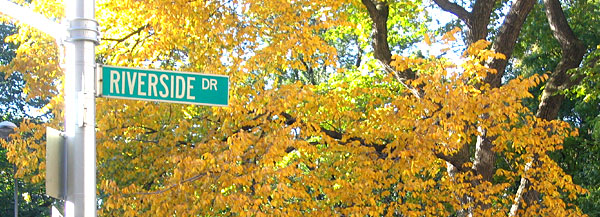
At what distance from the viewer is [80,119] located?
509 cm

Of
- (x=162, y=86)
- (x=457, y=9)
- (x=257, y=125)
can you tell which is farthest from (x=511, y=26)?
(x=162, y=86)

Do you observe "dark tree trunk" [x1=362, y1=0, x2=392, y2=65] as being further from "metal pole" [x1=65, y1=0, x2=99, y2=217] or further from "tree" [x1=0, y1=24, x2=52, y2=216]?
"tree" [x1=0, y1=24, x2=52, y2=216]

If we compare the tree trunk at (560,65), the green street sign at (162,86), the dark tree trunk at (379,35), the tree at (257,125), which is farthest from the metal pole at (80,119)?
the tree trunk at (560,65)

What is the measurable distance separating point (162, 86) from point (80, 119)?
0.68 m

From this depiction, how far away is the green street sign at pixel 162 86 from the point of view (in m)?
5.31

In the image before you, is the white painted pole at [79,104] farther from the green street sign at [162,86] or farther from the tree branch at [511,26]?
the tree branch at [511,26]

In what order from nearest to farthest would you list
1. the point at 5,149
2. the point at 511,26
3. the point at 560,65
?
the point at 511,26
the point at 560,65
the point at 5,149

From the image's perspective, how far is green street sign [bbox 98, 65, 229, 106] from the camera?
209 inches

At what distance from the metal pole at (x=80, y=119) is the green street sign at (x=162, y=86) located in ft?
0.45

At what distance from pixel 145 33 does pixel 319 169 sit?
166 inches

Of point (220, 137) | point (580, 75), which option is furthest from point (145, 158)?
point (580, 75)

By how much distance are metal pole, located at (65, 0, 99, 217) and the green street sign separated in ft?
0.45

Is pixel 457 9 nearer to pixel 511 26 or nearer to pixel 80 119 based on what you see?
pixel 511 26

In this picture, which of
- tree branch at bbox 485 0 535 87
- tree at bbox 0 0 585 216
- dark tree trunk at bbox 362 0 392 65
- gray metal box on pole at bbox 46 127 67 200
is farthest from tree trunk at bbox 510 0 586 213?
gray metal box on pole at bbox 46 127 67 200
